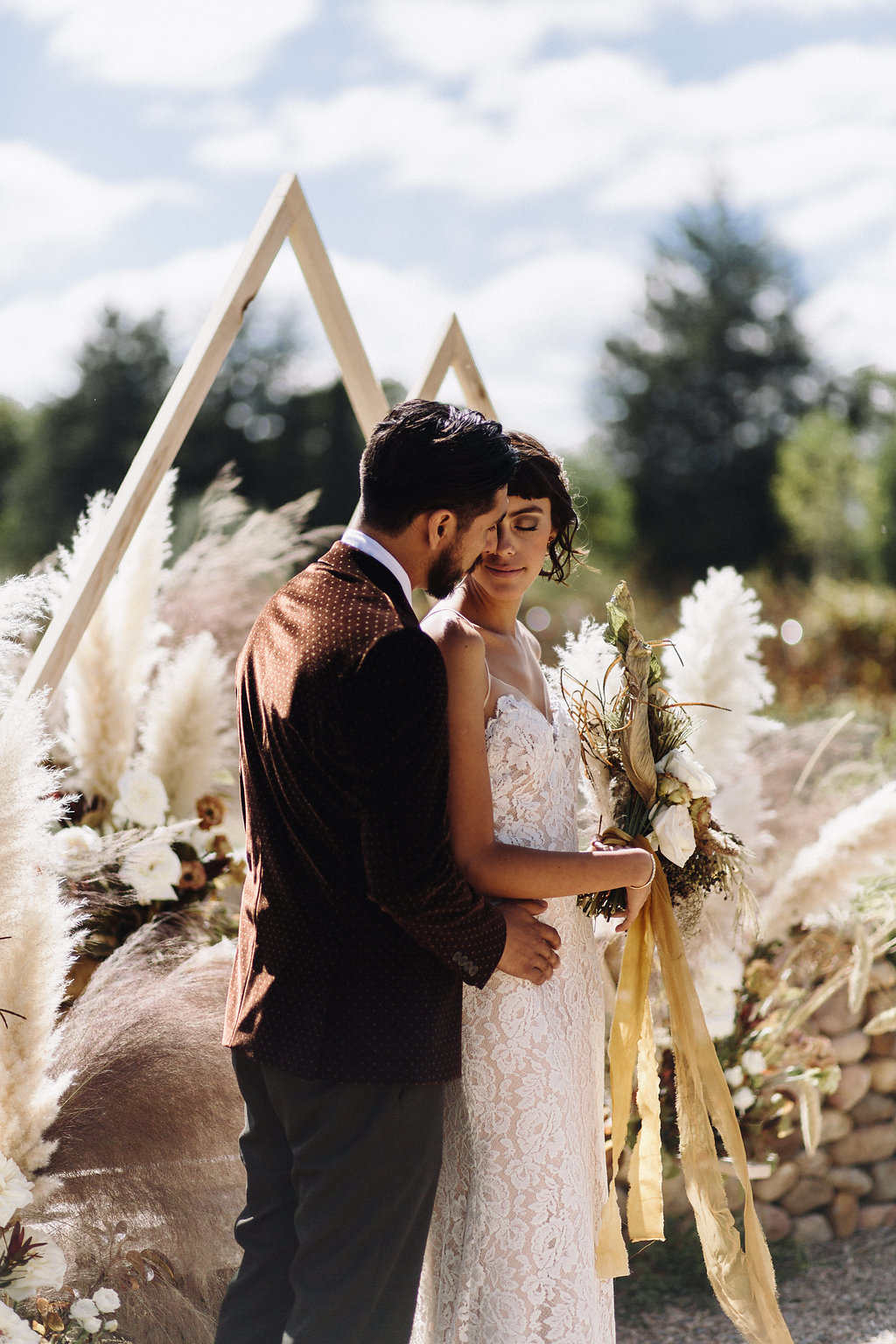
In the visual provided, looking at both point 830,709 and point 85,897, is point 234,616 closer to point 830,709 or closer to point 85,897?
point 85,897

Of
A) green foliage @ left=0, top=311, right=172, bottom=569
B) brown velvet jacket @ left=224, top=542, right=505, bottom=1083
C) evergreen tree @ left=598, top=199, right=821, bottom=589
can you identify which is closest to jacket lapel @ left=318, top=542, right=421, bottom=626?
brown velvet jacket @ left=224, top=542, right=505, bottom=1083

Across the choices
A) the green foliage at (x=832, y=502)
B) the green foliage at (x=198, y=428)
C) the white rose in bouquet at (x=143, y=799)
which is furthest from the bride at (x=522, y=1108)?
the green foliage at (x=832, y=502)

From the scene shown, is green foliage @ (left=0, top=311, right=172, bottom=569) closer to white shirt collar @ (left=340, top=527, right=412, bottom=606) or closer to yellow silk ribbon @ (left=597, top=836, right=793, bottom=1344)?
yellow silk ribbon @ (left=597, top=836, right=793, bottom=1344)

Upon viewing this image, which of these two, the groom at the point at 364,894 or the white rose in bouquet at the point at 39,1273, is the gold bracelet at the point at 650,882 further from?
the white rose in bouquet at the point at 39,1273

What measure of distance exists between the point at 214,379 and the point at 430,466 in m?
1.18

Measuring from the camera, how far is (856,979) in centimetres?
298

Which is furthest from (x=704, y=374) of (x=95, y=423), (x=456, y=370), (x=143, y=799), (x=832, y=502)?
(x=143, y=799)

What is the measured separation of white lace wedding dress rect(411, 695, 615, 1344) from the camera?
190 cm

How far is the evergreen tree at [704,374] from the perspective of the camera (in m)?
26.1

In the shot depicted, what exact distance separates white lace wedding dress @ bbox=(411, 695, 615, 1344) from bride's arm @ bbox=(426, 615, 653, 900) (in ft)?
0.62

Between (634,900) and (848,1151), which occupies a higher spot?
(634,900)

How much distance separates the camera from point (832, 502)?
815 inches

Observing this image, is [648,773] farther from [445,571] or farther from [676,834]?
[445,571]

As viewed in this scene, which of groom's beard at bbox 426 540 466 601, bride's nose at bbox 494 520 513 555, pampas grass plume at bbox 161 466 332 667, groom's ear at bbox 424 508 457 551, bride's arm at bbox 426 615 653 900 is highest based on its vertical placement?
pampas grass plume at bbox 161 466 332 667
